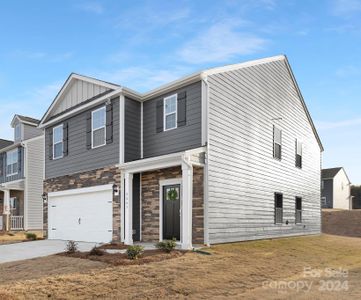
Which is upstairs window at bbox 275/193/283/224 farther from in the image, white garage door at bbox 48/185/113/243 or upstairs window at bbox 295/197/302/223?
white garage door at bbox 48/185/113/243

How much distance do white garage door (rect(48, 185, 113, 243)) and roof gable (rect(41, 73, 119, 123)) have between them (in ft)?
13.7

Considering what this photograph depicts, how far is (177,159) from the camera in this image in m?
12.7

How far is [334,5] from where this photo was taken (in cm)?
1224

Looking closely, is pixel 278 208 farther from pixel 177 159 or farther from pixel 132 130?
pixel 132 130

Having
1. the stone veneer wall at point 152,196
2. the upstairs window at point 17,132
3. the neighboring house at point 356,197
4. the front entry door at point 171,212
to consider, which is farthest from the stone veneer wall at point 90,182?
the neighboring house at point 356,197

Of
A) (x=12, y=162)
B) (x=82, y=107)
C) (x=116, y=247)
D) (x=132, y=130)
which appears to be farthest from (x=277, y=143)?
(x=12, y=162)

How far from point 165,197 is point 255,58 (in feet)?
25.0

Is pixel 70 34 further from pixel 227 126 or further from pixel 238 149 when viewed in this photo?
pixel 238 149

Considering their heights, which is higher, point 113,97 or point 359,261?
point 113,97

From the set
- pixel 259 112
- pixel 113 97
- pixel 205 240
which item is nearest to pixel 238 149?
pixel 259 112

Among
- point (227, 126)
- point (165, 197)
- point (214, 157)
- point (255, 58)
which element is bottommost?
point (165, 197)

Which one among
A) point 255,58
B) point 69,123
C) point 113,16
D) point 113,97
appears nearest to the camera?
point 113,16

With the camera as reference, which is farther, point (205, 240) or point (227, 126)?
point (227, 126)

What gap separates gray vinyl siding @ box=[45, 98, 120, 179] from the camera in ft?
51.1
